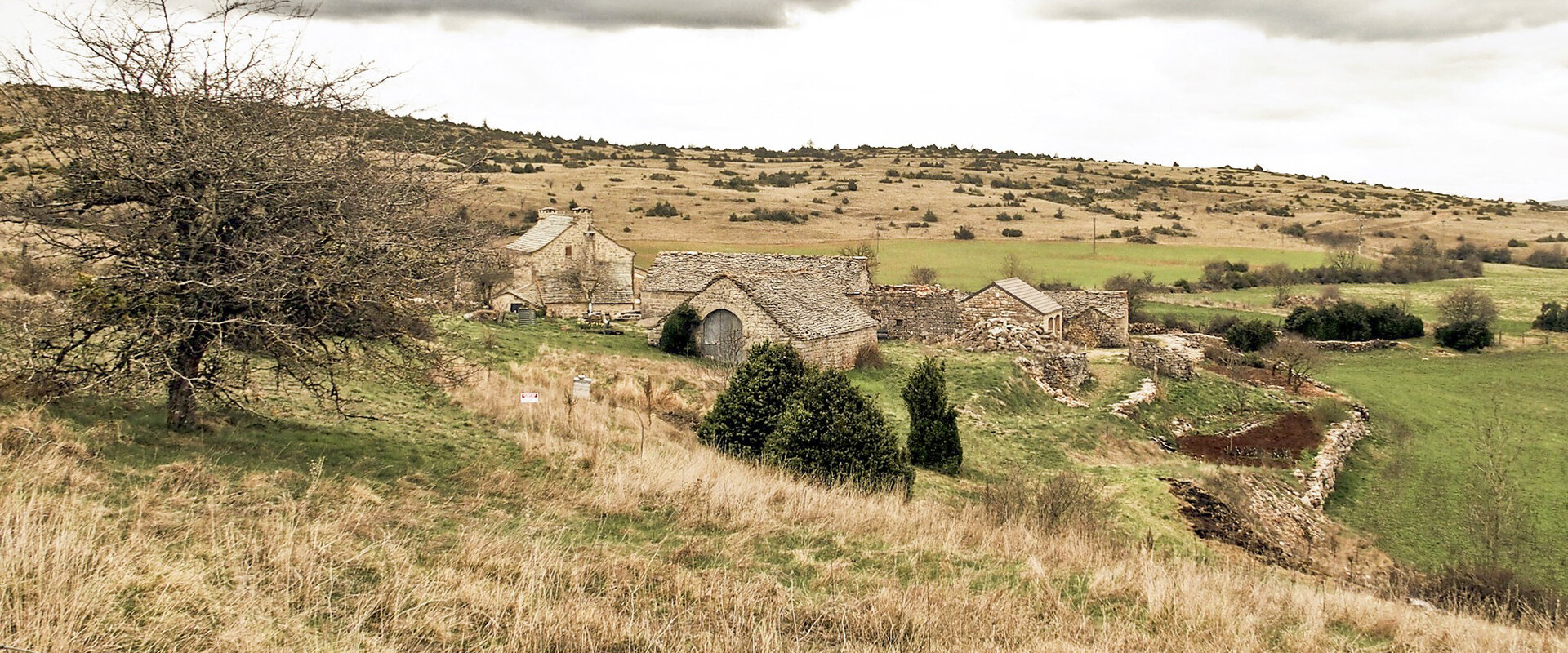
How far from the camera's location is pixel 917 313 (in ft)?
121

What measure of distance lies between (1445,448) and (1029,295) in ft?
49.1

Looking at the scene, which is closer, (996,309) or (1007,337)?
(1007,337)

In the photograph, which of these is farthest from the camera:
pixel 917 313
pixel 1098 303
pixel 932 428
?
pixel 1098 303

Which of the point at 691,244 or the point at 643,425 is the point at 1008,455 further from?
the point at 691,244

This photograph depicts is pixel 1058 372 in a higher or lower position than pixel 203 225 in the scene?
lower

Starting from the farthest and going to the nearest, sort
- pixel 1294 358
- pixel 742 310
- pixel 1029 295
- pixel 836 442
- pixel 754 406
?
pixel 1029 295, pixel 1294 358, pixel 742 310, pixel 754 406, pixel 836 442

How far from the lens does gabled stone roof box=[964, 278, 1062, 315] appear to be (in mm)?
36031

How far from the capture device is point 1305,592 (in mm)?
9555

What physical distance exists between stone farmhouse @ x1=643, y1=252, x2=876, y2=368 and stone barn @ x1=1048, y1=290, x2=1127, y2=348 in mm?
12049

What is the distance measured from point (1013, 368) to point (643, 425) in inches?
608

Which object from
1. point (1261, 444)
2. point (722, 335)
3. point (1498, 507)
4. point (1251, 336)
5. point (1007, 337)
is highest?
point (722, 335)

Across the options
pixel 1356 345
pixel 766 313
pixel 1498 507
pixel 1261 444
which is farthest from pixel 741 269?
pixel 1356 345

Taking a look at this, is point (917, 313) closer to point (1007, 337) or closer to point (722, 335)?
point (1007, 337)

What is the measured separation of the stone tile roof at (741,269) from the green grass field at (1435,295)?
24.6m
